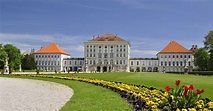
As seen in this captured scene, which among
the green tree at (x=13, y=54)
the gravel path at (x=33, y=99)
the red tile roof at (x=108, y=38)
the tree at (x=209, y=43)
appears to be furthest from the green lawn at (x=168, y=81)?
the red tile roof at (x=108, y=38)

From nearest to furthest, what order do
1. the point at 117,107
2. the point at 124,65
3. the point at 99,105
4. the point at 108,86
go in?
the point at 117,107 → the point at 99,105 → the point at 108,86 → the point at 124,65

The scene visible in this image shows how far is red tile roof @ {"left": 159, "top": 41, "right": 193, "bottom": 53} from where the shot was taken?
4067 inches

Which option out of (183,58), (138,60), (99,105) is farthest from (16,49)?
(99,105)

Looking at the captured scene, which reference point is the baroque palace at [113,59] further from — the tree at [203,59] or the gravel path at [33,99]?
the gravel path at [33,99]

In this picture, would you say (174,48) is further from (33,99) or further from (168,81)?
(33,99)

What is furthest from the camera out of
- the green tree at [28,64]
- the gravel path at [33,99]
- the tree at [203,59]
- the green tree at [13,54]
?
the green tree at [28,64]

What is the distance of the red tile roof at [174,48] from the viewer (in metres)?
103

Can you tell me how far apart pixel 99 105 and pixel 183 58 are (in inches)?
3797

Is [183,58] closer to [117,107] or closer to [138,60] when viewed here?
[138,60]

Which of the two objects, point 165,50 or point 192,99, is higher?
point 165,50

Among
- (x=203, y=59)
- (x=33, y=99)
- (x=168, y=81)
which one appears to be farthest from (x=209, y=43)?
(x=33, y=99)

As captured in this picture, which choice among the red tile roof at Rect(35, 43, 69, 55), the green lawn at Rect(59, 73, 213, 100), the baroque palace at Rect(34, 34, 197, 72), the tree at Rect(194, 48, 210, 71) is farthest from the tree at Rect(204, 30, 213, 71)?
the red tile roof at Rect(35, 43, 69, 55)

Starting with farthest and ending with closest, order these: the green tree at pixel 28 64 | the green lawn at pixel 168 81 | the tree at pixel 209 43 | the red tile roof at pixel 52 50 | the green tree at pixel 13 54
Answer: the red tile roof at pixel 52 50 < the green tree at pixel 28 64 < the green tree at pixel 13 54 < the tree at pixel 209 43 < the green lawn at pixel 168 81

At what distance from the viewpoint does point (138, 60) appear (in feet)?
345
